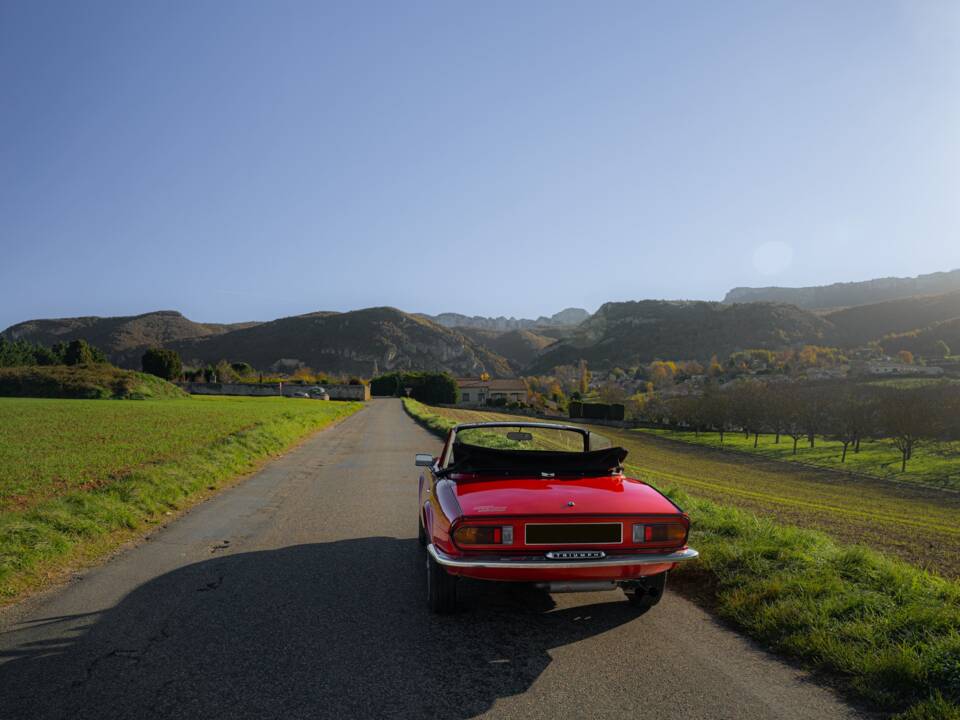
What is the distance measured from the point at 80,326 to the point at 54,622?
21630cm

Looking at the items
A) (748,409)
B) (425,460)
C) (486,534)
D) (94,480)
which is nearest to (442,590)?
(486,534)

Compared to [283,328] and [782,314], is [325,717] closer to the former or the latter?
[782,314]

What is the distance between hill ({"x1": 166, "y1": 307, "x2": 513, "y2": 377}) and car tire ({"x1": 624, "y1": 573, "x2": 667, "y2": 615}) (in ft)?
522

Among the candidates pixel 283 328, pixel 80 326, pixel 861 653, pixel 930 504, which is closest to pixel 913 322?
pixel 930 504

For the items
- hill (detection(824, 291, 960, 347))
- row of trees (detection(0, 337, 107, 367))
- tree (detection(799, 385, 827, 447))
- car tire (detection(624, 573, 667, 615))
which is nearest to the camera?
car tire (detection(624, 573, 667, 615))

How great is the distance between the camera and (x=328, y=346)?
6713 inches

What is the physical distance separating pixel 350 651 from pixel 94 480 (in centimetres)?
957

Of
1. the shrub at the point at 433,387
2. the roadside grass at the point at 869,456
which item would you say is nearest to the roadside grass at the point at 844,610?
the roadside grass at the point at 869,456

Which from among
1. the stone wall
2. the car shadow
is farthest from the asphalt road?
the stone wall

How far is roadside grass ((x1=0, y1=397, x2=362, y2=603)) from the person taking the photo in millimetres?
6254

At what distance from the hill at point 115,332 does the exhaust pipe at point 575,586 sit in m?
175

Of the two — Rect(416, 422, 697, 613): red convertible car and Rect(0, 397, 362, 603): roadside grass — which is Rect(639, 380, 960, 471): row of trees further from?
Rect(416, 422, 697, 613): red convertible car

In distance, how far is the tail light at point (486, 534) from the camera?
412 centimetres

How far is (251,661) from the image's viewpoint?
3773 millimetres
